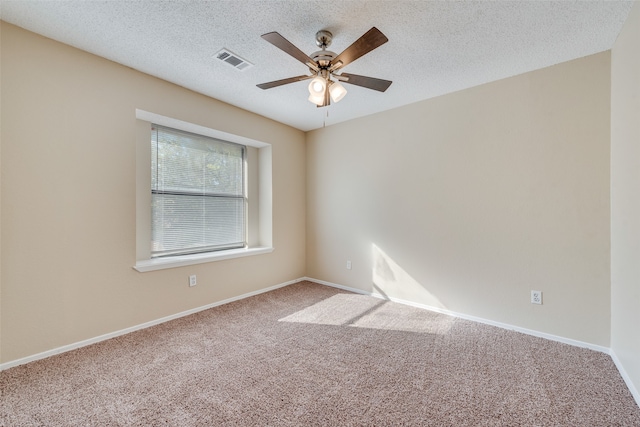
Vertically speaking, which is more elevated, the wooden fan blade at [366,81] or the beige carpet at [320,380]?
the wooden fan blade at [366,81]

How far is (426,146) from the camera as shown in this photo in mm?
3275

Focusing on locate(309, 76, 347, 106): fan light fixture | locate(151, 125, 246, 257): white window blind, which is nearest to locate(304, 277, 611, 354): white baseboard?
locate(151, 125, 246, 257): white window blind

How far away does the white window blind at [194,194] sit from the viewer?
3176mm

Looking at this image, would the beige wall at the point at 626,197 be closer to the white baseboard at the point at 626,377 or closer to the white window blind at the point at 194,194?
the white baseboard at the point at 626,377

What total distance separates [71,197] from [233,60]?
5.97 feet

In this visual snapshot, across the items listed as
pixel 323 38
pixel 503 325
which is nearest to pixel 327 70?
pixel 323 38

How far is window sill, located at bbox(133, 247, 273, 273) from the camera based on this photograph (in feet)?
9.15

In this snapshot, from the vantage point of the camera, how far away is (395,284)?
3576 millimetres

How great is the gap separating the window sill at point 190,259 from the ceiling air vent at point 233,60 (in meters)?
2.10

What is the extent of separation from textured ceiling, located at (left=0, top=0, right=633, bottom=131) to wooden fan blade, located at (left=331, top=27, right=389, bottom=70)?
0.96 feet

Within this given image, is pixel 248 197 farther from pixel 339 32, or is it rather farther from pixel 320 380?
pixel 320 380

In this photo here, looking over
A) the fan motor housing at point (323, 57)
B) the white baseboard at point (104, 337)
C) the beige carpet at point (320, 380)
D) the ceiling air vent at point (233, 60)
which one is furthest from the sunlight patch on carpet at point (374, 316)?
the ceiling air vent at point (233, 60)

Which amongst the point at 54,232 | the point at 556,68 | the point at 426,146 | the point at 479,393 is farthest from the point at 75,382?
the point at 556,68

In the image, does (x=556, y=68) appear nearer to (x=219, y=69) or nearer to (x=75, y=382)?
(x=219, y=69)
